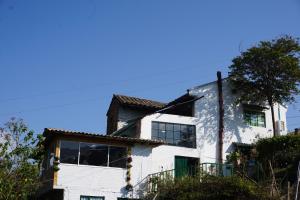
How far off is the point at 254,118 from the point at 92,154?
15.1 meters

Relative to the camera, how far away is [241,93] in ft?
114

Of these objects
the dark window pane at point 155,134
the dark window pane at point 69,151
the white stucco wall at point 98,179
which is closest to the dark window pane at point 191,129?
the dark window pane at point 155,134

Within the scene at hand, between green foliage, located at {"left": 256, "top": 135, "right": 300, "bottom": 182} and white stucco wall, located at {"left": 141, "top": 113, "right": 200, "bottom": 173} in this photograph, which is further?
white stucco wall, located at {"left": 141, "top": 113, "right": 200, "bottom": 173}

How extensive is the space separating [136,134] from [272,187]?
1137 centimetres

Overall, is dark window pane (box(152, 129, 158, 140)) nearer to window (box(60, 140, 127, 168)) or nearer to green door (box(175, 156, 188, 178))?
green door (box(175, 156, 188, 178))

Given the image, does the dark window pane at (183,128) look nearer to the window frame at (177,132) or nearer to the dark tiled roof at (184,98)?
the window frame at (177,132)

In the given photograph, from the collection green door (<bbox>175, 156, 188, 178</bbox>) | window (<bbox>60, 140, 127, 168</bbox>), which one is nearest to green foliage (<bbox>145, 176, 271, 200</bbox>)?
window (<bbox>60, 140, 127, 168</bbox>)

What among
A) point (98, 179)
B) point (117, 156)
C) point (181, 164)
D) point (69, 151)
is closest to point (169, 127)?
point (181, 164)

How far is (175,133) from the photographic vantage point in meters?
30.7

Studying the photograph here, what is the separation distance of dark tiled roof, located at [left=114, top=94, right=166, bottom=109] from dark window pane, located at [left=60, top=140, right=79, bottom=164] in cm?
1089

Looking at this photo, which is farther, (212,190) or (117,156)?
(117,156)

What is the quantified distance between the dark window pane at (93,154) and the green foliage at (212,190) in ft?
12.1

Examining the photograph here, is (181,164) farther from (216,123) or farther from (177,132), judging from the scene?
(216,123)

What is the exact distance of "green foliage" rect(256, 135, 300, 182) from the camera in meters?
25.6
